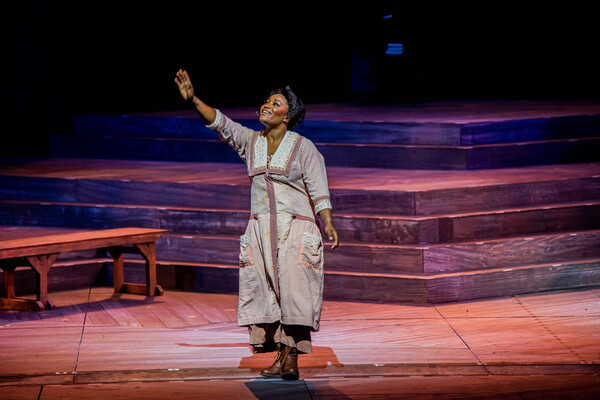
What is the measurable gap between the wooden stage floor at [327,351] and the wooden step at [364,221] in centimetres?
60

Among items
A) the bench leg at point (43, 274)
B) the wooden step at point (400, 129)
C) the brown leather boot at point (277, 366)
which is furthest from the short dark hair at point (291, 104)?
the wooden step at point (400, 129)

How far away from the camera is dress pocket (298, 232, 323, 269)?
19.1 feet

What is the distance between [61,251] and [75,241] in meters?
0.13

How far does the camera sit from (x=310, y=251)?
586 cm

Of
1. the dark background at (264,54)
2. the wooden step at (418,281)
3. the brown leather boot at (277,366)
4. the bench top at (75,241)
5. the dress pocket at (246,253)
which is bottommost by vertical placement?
the brown leather boot at (277,366)

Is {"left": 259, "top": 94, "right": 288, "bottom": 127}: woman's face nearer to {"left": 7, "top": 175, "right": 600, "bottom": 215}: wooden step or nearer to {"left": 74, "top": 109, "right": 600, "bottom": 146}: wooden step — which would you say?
{"left": 7, "top": 175, "right": 600, "bottom": 215}: wooden step

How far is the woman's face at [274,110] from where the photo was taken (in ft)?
19.3

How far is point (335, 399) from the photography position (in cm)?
Result: 560

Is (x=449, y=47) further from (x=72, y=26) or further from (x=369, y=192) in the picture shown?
(x=369, y=192)

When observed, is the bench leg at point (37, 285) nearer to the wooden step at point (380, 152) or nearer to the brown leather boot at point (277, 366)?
the brown leather boot at point (277, 366)

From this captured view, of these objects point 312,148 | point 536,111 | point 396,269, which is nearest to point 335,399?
point 312,148

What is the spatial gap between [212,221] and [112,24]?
164 inches

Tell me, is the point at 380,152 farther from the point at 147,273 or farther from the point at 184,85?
the point at 184,85

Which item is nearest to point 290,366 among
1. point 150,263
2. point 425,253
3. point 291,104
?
point 291,104
